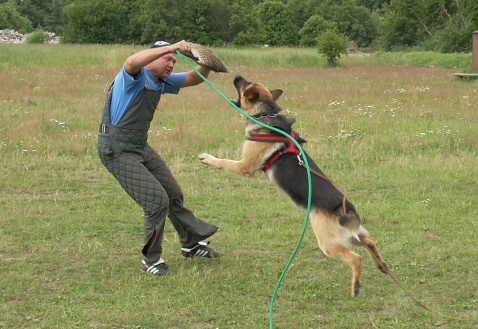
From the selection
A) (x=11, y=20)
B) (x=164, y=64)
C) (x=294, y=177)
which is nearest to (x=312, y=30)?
(x=11, y=20)

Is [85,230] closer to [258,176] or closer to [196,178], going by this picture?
[196,178]

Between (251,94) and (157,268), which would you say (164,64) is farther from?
(157,268)

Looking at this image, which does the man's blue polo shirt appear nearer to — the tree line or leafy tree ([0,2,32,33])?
the tree line

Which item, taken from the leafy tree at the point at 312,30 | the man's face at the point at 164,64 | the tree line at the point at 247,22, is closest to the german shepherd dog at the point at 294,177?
A: the man's face at the point at 164,64

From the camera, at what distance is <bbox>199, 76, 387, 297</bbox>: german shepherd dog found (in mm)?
4582

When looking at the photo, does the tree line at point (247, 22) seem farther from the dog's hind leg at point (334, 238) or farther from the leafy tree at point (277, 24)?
the dog's hind leg at point (334, 238)

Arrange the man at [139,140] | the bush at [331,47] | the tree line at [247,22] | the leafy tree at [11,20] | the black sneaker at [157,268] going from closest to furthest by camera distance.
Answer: the man at [139,140]
the black sneaker at [157,268]
the bush at [331,47]
the tree line at [247,22]
the leafy tree at [11,20]

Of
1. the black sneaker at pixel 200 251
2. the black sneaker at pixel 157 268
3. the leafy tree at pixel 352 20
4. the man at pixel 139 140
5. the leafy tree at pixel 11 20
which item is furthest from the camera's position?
the leafy tree at pixel 352 20

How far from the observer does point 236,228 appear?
6613mm

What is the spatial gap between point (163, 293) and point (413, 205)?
3734 millimetres

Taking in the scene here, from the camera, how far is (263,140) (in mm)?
5031

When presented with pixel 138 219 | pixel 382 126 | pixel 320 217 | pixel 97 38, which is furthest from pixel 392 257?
pixel 97 38

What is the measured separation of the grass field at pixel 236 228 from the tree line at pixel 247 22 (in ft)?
125

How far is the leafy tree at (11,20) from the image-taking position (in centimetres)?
7034
